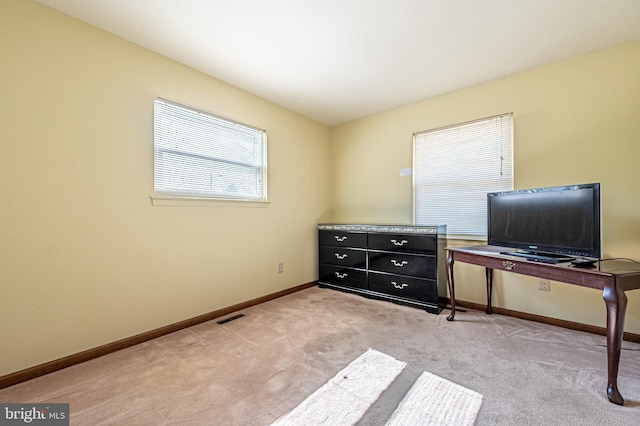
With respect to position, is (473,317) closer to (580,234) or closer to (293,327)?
(580,234)

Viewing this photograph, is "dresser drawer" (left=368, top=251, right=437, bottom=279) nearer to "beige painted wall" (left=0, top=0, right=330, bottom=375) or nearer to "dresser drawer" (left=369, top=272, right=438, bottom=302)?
"dresser drawer" (left=369, top=272, right=438, bottom=302)

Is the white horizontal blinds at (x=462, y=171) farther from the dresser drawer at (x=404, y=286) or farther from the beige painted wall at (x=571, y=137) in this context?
the dresser drawer at (x=404, y=286)

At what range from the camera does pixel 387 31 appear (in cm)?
205

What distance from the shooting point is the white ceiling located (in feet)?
5.93

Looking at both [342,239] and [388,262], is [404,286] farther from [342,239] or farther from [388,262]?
[342,239]

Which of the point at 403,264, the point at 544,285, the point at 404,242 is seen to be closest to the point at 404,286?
the point at 403,264

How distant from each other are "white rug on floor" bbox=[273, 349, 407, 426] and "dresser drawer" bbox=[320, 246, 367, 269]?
152 centimetres

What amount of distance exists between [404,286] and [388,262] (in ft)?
1.06

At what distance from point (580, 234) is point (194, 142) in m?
3.37

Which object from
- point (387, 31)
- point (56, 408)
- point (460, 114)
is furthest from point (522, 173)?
point (56, 408)

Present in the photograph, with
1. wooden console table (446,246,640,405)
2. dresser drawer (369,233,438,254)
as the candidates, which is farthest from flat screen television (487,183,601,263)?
dresser drawer (369,233,438,254)

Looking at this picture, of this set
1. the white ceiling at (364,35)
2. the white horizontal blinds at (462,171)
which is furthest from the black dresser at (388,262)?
the white ceiling at (364,35)

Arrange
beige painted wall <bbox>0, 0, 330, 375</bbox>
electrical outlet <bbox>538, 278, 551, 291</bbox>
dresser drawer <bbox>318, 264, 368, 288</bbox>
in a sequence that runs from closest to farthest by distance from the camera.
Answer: beige painted wall <bbox>0, 0, 330, 375</bbox>
electrical outlet <bbox>538, 278, 551, 291</bbox>
dresser drawer <bbox>318, 264, 368, 288</bbox>

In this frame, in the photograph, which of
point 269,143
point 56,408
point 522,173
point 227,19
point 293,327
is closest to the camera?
point 56,408
